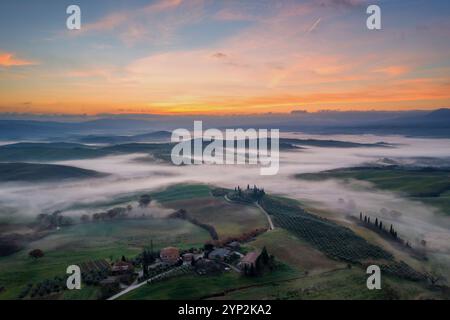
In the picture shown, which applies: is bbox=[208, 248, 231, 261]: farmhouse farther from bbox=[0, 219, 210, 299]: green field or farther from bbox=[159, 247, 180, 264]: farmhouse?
bbox=[0, 219, 210, 299]: green field

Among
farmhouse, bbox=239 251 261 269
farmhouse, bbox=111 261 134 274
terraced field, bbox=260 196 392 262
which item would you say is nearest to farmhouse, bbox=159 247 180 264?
farmhouse, bbox=111 261 134 274

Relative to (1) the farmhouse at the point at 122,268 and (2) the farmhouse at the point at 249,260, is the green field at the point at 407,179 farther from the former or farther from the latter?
(1) the farmhouse at the point at 122,268

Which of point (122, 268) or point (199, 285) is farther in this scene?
point (122, 268)

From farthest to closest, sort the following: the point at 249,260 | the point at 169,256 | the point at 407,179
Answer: the point at 407,179
the point at 169,256
the point at 249,260

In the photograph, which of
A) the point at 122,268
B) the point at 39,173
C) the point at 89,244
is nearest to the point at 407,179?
the point at 89,244

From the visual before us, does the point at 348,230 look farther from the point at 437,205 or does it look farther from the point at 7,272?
the point at 7,272

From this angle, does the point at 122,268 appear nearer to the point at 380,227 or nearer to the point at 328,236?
the point at 328,236
